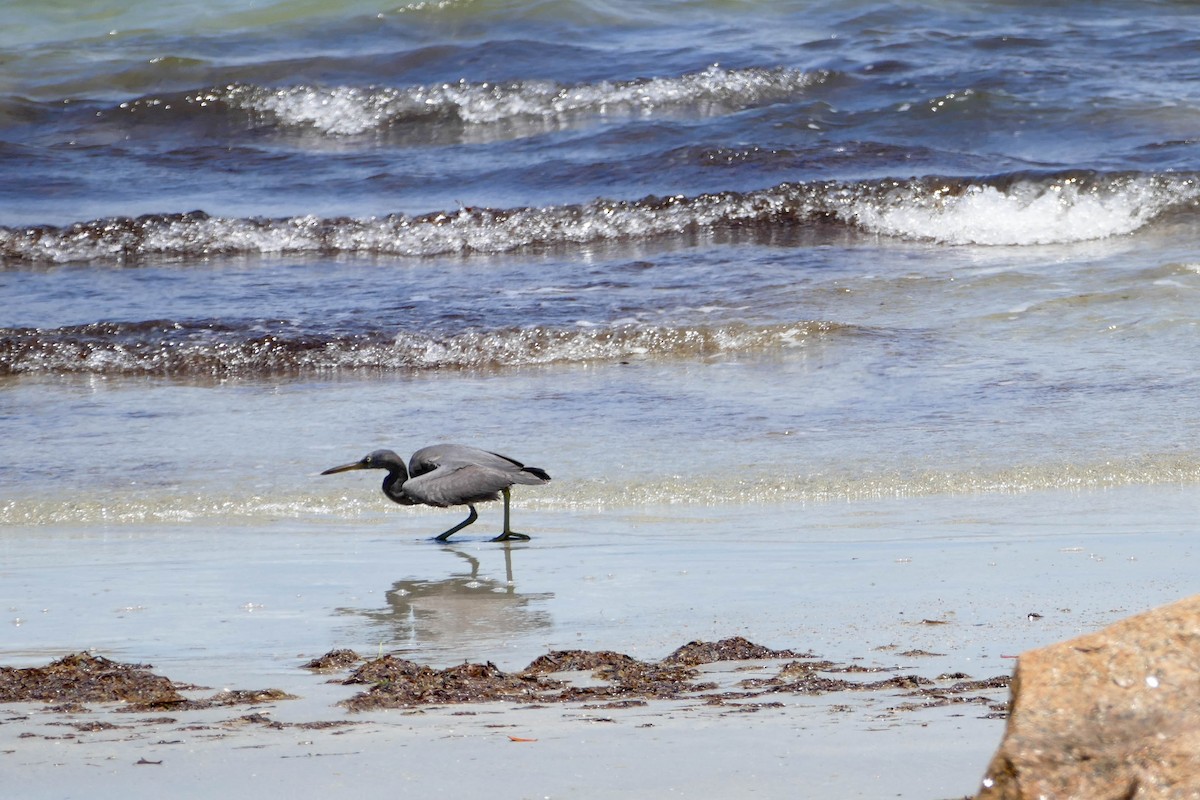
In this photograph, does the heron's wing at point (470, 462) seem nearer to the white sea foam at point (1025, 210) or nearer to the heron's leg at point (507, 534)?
the heron's leg at point (507, 534)

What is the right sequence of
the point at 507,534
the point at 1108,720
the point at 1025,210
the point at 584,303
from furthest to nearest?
the point at 1025,210, the point at 584,303, the point at 507,534, the point at 1108,720

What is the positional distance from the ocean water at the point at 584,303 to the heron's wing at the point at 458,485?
150 mm

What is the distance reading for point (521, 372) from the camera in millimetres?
7457

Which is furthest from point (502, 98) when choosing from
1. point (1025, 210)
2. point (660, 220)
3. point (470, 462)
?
point (470, 462)

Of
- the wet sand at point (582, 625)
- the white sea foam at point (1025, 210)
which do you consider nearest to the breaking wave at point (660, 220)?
the white sea foam at point (1025, 210)

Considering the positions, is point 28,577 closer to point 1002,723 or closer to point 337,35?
point 1002,723

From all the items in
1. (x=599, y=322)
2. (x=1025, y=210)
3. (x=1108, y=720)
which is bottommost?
(x=1108, y=720)

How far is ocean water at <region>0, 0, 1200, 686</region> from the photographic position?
4414 millimetres

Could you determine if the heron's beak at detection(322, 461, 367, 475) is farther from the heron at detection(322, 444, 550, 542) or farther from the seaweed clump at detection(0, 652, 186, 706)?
the seaweed clump at detection(0, 652, 186, 706)

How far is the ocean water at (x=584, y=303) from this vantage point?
441 centimetres

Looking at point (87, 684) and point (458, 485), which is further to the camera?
point (458, 485)

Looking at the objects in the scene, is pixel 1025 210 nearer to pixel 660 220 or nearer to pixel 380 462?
pixel 660 220

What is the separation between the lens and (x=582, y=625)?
12.0 feet

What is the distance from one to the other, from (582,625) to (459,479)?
1.48 metres
